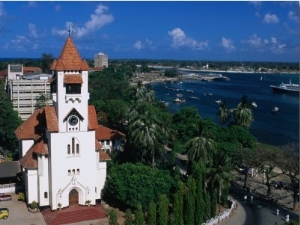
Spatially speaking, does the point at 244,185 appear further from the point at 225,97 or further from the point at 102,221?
the point at 225,97

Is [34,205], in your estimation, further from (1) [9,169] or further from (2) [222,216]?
(2) [222,216]

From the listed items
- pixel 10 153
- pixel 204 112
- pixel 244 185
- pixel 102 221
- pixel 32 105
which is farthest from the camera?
pixel 204 112

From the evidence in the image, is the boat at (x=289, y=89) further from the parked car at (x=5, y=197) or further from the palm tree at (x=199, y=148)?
the parked car at (x=5, y=197)

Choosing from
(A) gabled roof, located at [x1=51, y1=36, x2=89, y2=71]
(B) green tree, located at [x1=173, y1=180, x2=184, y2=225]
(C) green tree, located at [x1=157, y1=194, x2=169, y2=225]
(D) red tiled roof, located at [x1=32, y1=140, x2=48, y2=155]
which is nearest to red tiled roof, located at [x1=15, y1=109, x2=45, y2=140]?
(D) red tiled roof, located at [x1=32, y1=140, x2=48, y2=155]

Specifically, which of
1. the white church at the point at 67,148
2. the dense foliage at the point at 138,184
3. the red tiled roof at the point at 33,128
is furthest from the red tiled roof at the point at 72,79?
the dense foliage at the point at 138,184

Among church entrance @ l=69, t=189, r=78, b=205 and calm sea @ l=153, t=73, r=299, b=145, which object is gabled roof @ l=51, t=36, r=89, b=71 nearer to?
church entrance @ l=69, t=189, r=78, b=205

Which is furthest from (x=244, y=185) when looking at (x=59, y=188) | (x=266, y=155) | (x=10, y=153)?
(x=10, y=153)

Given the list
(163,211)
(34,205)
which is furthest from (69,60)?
(163,211)
